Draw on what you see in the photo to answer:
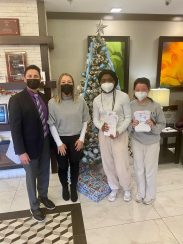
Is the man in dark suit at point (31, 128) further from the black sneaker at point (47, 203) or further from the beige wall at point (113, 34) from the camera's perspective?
the beige wall at point (113, 34)

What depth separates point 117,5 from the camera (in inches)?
129

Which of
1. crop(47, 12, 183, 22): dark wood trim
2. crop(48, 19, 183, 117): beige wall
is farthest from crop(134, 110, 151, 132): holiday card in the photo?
crop(47, 12, 183, 22): dark wood trim

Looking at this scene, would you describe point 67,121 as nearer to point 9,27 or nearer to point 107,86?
point 107,86

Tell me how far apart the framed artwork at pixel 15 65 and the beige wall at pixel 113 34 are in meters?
0.81

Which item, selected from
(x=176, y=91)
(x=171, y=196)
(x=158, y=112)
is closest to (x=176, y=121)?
(x=176, y=91)

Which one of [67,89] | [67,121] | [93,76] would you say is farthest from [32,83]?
[93,76]

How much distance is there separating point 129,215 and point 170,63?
2.89 m

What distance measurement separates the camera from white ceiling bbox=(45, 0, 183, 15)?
311 centimetres

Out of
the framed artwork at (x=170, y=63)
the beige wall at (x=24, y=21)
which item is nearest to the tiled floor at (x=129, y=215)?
the beige wall at (x=24, y=21)

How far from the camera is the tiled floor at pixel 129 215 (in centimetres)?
205

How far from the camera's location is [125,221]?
89.1 inches

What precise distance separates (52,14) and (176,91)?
2.65 metres

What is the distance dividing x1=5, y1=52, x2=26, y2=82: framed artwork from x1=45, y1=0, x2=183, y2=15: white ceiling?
0.87 meters

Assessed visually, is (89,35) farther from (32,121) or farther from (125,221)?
(125,221)
